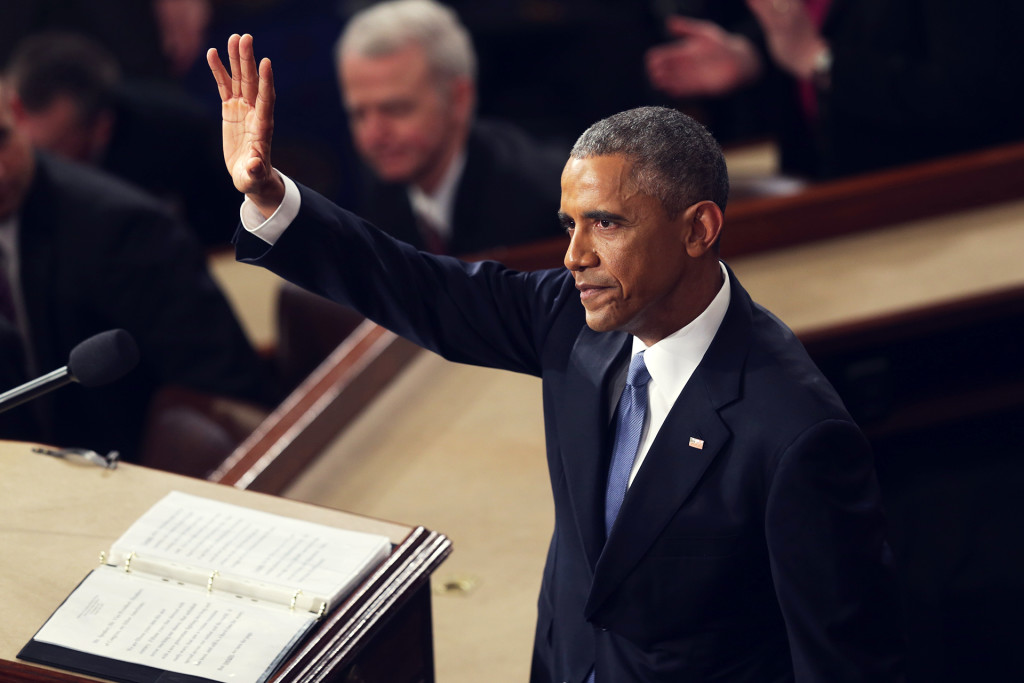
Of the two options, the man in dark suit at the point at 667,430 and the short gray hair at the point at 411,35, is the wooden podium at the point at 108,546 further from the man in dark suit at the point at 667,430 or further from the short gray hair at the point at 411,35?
the short gray hair at the point at 411,35

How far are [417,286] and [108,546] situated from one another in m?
0.45

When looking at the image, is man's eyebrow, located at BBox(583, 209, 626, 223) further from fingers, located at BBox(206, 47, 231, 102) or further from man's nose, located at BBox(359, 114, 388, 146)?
man's nose, located at BBox(359, 114, 388, 146)

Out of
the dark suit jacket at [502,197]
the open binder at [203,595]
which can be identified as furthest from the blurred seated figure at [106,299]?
the open binder at [203,595]

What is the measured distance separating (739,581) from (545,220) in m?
2.21

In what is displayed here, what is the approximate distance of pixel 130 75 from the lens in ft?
18.2

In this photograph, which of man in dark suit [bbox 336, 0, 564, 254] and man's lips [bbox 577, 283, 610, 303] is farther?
man in dark suit [bbox 336, 0, 564, 254]

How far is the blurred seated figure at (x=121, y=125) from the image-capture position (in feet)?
13.0

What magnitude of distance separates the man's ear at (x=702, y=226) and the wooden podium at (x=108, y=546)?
460 mm

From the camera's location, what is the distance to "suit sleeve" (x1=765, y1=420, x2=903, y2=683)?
49.0 inches

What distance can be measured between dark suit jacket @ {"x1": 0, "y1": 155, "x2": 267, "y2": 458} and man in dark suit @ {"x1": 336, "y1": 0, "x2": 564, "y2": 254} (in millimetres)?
628

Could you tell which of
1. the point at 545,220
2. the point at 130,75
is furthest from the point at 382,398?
the point at 130,75

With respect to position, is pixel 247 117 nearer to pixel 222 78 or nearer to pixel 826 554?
pixel 222 78

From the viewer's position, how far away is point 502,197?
352 centimetres

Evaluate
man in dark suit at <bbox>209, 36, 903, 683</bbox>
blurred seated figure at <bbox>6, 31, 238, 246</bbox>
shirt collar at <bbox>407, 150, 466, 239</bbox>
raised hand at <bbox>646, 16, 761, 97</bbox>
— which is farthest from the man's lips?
blurred seated figure at <bbox>6, 31, 238, 246</bbox>
